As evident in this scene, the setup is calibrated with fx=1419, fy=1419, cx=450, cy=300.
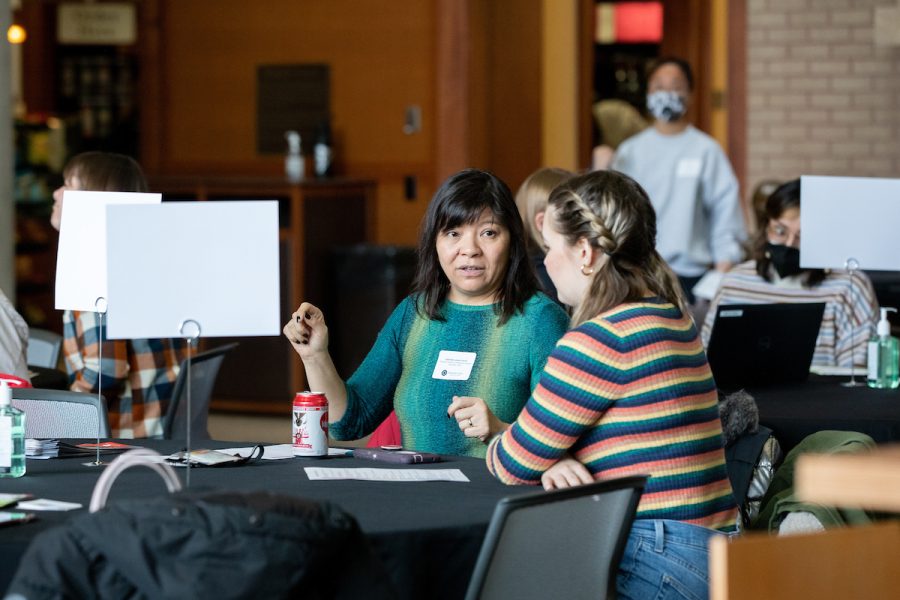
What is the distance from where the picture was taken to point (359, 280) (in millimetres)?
7758

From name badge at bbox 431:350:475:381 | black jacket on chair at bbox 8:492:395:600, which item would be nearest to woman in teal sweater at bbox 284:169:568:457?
name badge at bbox 431:350:475:381

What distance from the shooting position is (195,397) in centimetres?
442

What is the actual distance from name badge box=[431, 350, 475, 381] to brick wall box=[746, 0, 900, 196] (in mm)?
5813

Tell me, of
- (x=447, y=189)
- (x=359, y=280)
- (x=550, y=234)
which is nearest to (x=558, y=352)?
(x=550, y=234)

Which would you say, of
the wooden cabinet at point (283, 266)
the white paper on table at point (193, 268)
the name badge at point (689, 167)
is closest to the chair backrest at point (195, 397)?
the white paper on table at point (193, 268)

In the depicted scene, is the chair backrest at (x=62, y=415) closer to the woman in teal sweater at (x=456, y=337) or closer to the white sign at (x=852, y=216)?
the woman in teal sweater at (x=456, y=337)

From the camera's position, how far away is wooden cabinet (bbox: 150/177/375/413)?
24.8ft

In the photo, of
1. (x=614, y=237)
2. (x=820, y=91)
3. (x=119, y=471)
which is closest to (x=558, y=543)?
(x=614, y=237)

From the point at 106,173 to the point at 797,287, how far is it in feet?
7.76

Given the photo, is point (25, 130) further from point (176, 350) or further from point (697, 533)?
point (697, 533)

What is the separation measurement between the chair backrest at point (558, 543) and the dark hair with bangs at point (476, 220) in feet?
3.13

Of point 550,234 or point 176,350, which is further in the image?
point 176,350

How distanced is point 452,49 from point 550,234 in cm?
555

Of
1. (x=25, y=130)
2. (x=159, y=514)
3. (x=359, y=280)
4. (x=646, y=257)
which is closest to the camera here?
(x=159, y=514)
